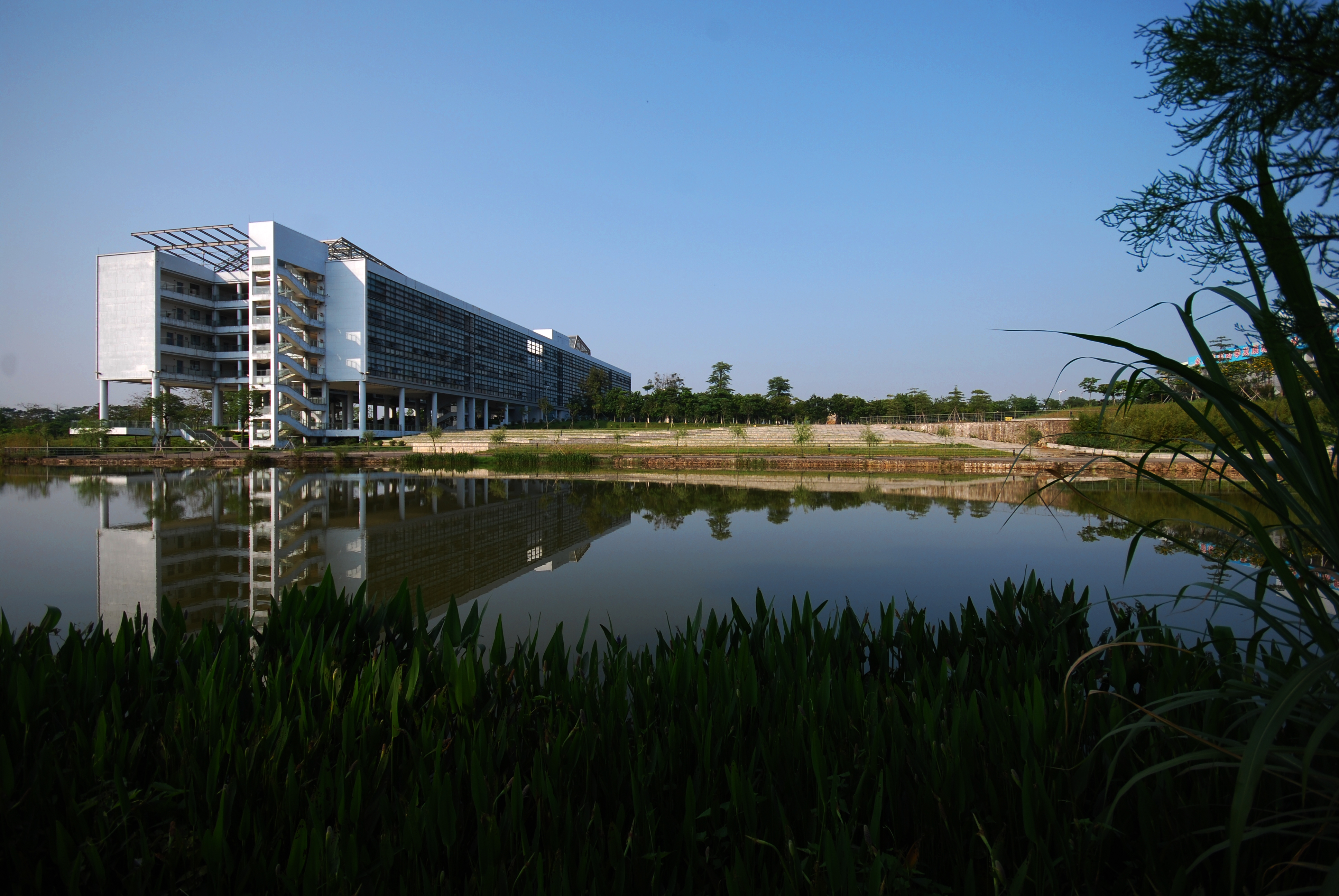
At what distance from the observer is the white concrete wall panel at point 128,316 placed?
41219 millimetres

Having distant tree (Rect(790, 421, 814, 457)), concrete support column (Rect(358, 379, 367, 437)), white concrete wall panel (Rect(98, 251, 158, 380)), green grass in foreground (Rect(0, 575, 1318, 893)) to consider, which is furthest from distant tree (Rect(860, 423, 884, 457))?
white concrete wall panel (Rect(98, 251, 158, 380))

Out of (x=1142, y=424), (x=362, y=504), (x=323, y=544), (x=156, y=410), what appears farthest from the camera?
(x=156, y=410)

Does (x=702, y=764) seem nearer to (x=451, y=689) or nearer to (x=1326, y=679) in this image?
(x=451, y=689)

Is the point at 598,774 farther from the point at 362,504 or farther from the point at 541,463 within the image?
the point at 541,463

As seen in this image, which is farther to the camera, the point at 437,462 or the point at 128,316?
the point at 128,316

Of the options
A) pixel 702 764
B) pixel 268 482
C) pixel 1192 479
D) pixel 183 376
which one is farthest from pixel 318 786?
pixel 183 376

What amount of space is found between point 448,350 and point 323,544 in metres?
49.8

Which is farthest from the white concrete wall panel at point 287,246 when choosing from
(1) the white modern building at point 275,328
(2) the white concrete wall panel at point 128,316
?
(2) the white concrete wall panel at point 128,316

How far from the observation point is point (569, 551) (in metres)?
8.16

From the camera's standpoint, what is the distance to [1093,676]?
2625 millimetres

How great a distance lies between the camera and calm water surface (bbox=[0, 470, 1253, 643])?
5.68m

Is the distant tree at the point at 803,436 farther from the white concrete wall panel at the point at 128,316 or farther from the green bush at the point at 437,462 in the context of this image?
the white concrete wall panel at the point at 128,316

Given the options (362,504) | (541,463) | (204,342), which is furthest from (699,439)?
(204,342)

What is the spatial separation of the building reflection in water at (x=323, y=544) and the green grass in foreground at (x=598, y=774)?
2.23 ft
